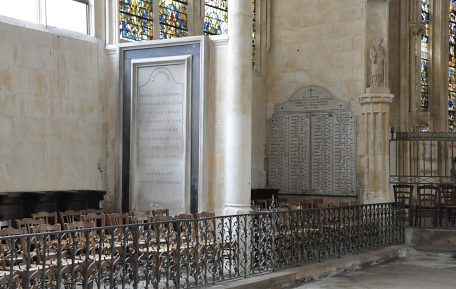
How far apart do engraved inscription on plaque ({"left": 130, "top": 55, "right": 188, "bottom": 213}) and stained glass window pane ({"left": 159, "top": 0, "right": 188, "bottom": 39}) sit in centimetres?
223

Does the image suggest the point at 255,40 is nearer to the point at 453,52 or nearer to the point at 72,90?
the point at 72,90

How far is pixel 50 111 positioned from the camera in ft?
33.5

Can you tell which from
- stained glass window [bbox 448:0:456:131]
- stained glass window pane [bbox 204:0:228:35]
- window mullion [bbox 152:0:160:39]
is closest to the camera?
window mullion [bbox 152:0:160:39]

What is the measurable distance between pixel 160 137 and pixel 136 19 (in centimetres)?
270

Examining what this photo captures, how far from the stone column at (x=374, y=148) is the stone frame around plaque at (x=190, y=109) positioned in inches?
168

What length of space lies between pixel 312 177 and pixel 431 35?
7817 mm

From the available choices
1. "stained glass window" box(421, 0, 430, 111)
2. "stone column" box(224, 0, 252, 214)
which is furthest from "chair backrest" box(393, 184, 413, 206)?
"stained glass window" box(421, 0, 430, 111)

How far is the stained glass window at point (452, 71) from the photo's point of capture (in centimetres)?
1970

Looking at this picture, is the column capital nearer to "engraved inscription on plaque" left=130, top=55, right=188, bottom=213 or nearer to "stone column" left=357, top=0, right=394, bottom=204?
"stone column" left=357, top=0, right=394, bottom=204

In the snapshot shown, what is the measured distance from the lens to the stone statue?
13.1 m

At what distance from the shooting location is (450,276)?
941 centimetres

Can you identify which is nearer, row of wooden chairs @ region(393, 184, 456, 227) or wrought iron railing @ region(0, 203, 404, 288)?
wrought iron railing @ region(0, 203, 404, 288)

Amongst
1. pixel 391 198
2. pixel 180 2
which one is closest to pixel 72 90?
pixel 180 2

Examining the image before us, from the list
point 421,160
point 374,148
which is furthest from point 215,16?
point 421,160
